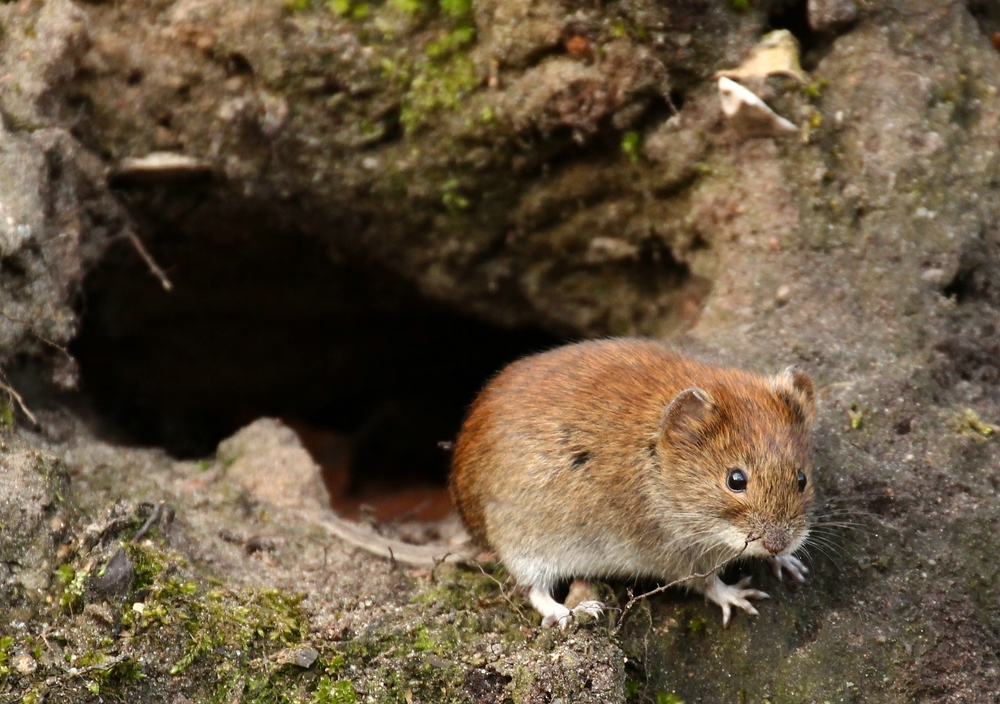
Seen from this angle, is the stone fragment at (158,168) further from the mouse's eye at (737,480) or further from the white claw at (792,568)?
the white claw at (792,568)

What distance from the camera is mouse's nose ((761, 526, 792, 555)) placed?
4.46 m

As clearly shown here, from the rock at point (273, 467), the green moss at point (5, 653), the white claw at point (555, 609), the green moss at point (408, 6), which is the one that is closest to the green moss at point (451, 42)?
the green moss at point (408, 6)

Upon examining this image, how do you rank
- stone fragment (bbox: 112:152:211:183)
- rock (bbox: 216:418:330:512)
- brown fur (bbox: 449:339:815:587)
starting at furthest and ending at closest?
stone fragment (bbox: 112:152:211:183), rock (bbox: 216:418:330:512), brown fur (bbox: 449:339:815:587)

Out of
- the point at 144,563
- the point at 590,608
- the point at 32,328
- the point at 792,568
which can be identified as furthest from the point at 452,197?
the point at 792,568

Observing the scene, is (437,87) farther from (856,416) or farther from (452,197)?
(856,416)

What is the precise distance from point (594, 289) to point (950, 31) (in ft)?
9.63

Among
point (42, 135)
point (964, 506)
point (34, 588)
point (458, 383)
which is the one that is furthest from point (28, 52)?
point (964, 506)

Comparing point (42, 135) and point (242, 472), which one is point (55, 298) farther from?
point (242, 472)

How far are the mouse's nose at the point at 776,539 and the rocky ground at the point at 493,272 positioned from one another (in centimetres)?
51

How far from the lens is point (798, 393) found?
4844 mm

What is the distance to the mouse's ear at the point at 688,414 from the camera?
4.71 metres

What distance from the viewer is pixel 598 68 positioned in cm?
612

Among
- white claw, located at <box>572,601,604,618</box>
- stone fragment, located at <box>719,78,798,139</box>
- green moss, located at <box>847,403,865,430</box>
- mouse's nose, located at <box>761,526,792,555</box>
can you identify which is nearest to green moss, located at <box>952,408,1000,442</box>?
green moss, located at <box>847,403,865,430</box>

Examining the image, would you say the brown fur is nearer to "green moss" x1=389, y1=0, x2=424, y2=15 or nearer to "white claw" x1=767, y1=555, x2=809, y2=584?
"white claw" x1=767, y1=555, x2=809, y2=584
